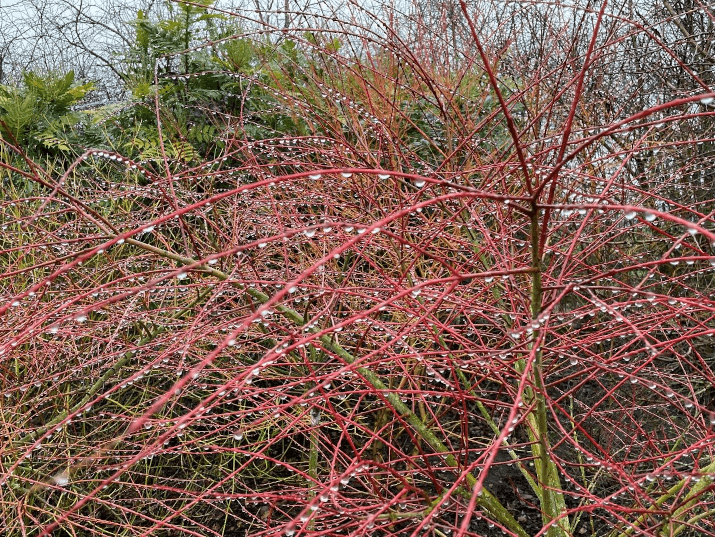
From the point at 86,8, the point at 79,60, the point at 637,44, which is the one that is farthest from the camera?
the point at 79,60

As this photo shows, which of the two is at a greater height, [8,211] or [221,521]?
[8,211]

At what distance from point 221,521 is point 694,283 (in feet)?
10.5

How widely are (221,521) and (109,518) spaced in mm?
641

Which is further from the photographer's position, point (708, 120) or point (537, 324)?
point (708, 120)

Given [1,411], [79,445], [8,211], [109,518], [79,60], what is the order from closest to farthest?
[1,411], [79,445], [109,518], [8,211], [79,60]

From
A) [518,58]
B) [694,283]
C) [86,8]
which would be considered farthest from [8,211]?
[86,8]

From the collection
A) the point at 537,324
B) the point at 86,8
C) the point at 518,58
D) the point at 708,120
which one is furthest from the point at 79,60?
the point at 537,324

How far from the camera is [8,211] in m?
3.99

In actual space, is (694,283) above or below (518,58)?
below

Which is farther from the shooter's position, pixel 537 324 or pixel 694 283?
pixel 694 283

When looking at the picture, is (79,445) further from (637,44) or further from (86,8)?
(86,8)

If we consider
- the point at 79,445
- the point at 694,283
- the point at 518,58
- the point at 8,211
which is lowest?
the point at 79,445

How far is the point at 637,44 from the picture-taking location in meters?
4.25

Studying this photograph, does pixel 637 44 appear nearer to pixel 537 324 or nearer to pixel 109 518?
pixel 537 324
